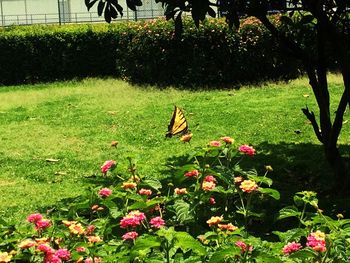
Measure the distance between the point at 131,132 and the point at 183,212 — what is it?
522 centimetres

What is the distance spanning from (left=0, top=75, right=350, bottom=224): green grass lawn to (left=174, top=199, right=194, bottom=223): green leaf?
1.05 metres

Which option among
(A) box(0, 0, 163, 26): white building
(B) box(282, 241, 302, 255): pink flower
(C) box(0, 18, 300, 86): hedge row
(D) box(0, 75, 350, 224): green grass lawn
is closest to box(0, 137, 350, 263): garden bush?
(B) box(282, 241, 302, 255): pink flower

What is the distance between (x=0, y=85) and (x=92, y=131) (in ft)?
25.0

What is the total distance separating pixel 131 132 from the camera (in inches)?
312

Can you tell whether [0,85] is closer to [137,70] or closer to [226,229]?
[137,70]

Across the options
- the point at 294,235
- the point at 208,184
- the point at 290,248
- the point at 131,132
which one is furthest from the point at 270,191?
the point at 131,132

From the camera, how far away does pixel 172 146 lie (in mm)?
7062

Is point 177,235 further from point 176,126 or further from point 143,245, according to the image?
point 176,126

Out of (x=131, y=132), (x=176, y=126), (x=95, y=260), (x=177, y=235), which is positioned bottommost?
(x=131, y=132)

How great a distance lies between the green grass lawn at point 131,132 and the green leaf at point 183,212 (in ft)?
3.43

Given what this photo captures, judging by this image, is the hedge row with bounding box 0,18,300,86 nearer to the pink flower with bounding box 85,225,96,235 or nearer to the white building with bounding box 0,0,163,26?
the pink flower with bounding box 85,225,96,235

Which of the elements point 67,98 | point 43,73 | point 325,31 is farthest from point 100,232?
point 43,73

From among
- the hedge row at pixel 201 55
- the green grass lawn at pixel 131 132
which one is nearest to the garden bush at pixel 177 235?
the green grass lawn at pixel 131 132

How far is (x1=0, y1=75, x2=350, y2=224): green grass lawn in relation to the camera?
18.6ft
